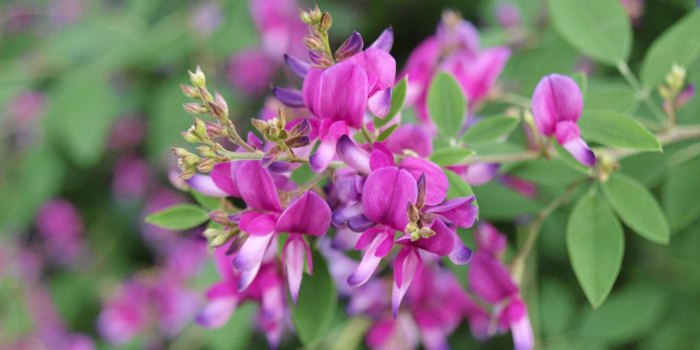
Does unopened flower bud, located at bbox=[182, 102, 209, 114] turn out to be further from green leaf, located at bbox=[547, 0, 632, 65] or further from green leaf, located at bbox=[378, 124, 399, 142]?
green leaf, located at bbox=[547, 0, 632, 65]

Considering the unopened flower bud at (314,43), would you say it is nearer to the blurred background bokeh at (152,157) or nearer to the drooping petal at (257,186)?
the drooping petal at (257,186)

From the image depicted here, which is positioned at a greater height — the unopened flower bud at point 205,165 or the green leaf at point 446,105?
the unopened flower bud at point 205,165

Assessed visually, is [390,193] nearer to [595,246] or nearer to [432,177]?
[432,177]

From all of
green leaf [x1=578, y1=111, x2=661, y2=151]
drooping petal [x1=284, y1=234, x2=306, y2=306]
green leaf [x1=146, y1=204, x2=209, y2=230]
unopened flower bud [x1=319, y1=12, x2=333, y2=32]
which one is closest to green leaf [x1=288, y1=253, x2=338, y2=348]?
drooping petal [x1=284, y1=234, x2=306, y2=306]

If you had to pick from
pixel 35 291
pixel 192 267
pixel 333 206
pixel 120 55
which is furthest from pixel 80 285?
pixel 333 206

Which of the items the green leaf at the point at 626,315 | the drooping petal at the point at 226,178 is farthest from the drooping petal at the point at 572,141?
the green leaf at the point at 626,315

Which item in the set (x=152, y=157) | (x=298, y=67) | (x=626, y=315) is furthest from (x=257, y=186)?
(x=152, y=157)
